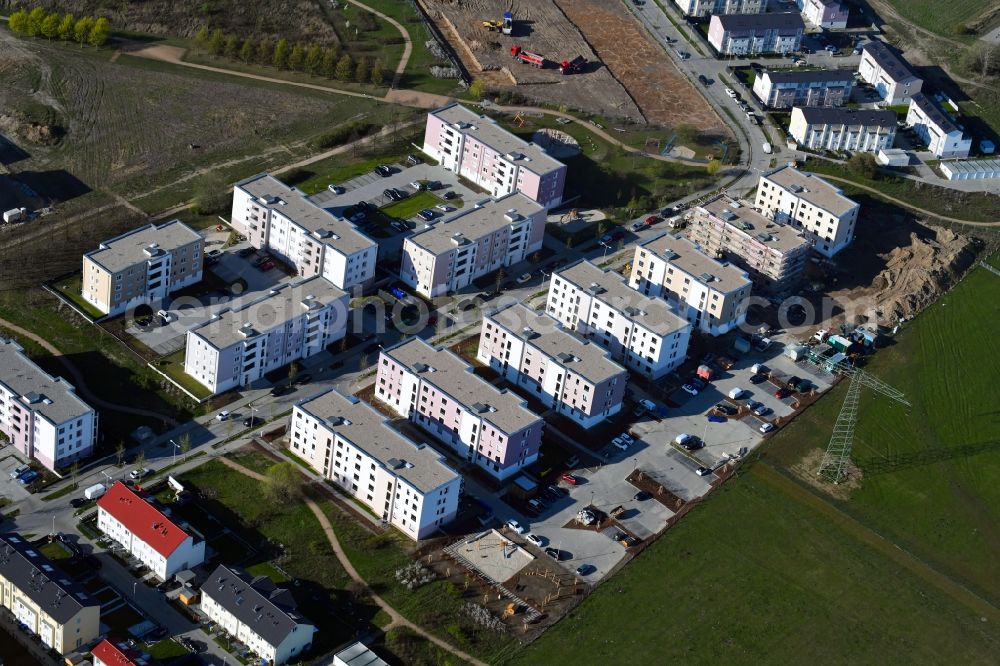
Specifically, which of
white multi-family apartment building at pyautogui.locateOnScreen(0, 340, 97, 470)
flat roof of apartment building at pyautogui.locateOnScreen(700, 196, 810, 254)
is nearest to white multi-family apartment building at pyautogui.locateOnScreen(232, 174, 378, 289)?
white multi-family apartment building at pyautogui.locateOnScreen(0, 340, 97, 470)

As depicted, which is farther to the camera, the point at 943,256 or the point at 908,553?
the point at 943,256

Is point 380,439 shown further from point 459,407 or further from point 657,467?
point 657,467

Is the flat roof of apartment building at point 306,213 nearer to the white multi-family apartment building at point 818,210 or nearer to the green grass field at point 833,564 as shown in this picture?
the green grass field at point 833,564

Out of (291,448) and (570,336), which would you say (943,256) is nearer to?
(570,336)

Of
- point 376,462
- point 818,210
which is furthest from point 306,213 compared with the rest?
point 818,210

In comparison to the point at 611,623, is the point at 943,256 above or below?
above

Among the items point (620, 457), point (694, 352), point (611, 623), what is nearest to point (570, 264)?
point (694, 352)

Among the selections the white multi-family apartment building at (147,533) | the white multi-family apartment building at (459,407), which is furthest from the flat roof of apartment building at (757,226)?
the white multi-family apartment building at (147,533)
